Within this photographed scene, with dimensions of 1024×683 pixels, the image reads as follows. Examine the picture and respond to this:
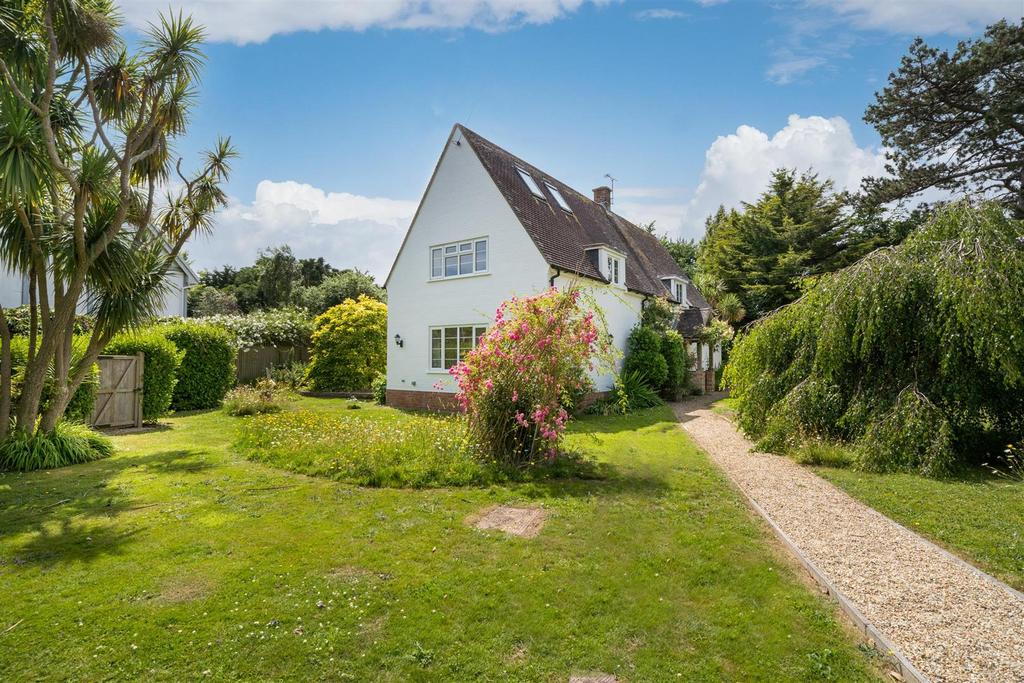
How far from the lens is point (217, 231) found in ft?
41.2

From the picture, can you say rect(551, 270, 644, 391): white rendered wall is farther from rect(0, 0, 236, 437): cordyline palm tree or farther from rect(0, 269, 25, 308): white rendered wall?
rect(0, 269, 25, 308): white rendered wall

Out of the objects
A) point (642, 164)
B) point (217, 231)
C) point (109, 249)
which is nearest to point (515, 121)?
point (642, 164)

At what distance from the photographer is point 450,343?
58.5 ft

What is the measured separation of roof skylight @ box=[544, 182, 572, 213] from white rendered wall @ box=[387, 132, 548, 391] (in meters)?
4.28

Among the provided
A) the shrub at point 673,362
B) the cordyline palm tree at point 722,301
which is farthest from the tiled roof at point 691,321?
the cordyline palm tree at point 722,301

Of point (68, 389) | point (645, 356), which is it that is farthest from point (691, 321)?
point (68, 389)

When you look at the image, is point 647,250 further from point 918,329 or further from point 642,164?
point 918,329

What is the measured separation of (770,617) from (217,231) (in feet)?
43.3

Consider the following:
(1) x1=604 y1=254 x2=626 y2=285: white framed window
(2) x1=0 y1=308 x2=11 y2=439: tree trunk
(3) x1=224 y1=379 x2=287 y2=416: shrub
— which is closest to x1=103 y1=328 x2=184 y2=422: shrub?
(3) x1=224 y1=379 x2=287 y2=416: shrub

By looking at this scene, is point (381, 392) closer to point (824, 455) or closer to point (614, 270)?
point (614, 270)

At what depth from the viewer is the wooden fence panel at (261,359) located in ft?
80.2

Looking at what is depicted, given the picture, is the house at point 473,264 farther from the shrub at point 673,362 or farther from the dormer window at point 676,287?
the dormer window at point 676,287

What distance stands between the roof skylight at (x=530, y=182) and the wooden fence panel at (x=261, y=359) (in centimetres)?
1467

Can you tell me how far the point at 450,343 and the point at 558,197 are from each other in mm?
7739
